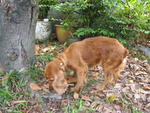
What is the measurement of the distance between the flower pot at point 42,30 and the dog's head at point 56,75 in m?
2.71

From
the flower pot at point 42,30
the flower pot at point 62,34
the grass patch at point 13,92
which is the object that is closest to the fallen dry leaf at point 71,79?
the grass patch at point 13,92

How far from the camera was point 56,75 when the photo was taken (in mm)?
3449

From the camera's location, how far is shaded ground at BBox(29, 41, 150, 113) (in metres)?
3.64

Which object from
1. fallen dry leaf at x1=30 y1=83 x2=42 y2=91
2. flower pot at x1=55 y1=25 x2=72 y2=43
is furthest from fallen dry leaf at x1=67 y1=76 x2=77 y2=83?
flower pot at x1=55 y1=25 x2=72 y2=43

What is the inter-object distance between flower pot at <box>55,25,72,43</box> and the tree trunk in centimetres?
224

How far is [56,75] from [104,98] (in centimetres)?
101

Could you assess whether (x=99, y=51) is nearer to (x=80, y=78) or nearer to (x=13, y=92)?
(x=80, y=78)

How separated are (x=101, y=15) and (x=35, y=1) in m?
2.55

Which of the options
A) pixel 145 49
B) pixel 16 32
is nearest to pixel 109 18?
pixel 145 49

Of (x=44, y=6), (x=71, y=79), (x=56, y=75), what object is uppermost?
(x=44, y=6)

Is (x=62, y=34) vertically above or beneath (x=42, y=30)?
beneath

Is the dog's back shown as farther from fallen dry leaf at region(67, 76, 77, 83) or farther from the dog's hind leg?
fallen dry leaf at region(67, 76, 77, 83)

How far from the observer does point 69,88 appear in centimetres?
402

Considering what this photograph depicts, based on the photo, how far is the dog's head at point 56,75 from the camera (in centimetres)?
345
